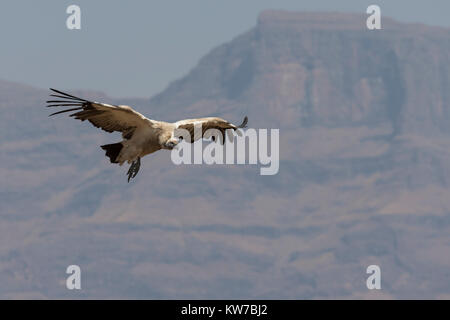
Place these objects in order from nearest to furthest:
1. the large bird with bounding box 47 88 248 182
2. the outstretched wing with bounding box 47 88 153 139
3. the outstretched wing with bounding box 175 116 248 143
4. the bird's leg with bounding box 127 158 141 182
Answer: the bird's leg with bounding box 127 158 141 182 < the outstretched wing with bounding box 47 88 153 139 < the large bird with bounding box 47 88 248 182 < the outstretched wing with bounding box 175 116 248 143

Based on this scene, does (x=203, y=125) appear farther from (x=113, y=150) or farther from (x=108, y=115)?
(x=108, y=115)

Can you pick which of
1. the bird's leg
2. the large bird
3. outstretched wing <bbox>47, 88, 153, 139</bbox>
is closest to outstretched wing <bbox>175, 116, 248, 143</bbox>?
the large bird

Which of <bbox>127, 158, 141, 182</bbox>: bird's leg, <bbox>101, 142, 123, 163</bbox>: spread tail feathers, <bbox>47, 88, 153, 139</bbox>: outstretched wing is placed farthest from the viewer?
<bbox>101, 142, 123, 163</bbox>: spread tail feathers

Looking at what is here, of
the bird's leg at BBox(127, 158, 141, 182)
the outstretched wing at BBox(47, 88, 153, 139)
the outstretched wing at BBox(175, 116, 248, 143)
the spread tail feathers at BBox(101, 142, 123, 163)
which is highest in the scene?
the outstretched wing at BBox(175, 116, 248, 143)

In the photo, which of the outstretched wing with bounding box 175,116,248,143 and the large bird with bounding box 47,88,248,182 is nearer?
the large bird with bounding box 47,88,248,182

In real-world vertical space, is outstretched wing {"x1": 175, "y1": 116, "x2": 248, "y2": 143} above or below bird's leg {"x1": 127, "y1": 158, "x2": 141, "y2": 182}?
above

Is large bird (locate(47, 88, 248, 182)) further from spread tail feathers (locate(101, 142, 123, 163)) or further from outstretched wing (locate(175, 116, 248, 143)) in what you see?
outstretched wing (locate(175, 116, 248, 143))
